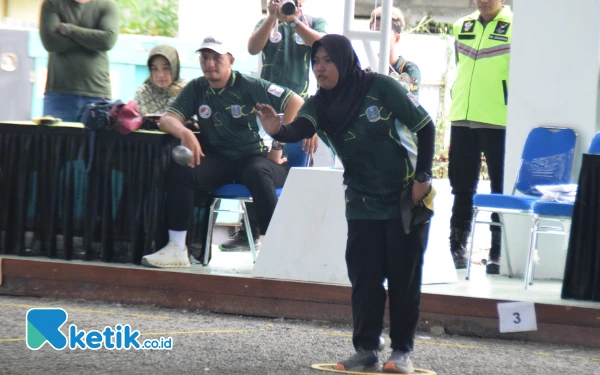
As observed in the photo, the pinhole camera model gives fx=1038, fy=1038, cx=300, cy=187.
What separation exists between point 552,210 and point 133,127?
2.72 metres

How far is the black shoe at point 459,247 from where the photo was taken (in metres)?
7.43

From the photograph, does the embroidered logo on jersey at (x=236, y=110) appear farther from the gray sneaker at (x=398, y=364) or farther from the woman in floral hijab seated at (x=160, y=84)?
the gray sneaker at (x=398, y=364)

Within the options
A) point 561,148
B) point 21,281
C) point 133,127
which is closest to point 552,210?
point 561,148

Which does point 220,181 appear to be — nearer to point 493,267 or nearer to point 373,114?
point 493,267

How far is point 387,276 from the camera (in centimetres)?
484

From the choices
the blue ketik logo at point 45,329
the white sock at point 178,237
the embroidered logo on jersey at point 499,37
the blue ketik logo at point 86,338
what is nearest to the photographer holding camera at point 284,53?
the white sock at point 178,237

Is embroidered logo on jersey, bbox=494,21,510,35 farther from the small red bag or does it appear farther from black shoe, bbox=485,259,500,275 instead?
the small red bag

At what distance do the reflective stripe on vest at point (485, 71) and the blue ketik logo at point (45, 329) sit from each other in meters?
3.22

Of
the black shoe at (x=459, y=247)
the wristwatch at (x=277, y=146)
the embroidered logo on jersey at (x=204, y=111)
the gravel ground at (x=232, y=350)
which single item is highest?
the embroidered logo on jersey at (x=204, y=111)

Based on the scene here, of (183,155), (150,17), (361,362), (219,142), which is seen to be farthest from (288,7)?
(150,17)

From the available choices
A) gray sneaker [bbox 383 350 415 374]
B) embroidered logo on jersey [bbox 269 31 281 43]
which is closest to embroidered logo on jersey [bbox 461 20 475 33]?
embroidered logo on jersey [bbox 269 31 281 43]

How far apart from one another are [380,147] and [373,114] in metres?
0.16

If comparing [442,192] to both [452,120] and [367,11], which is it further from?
[367,11]

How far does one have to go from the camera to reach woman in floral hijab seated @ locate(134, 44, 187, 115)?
740 cm
